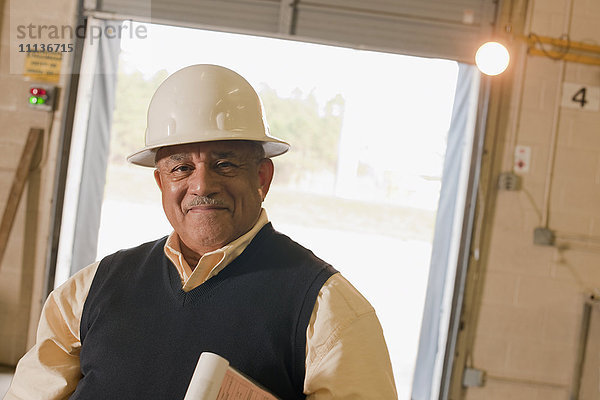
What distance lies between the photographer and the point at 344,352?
102 cm

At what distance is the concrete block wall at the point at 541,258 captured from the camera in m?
3.29

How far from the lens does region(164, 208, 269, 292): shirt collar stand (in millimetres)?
1142

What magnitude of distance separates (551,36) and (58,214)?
3076 mm

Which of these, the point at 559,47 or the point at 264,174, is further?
the point at 559,47

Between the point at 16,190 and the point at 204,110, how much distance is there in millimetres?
2653

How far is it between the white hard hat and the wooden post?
2.49m

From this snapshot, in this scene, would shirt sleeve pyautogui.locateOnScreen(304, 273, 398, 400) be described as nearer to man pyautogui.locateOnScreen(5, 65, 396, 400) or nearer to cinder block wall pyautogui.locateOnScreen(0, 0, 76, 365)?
man pyautogui.locateOnScreen(5, 65, 396, 400)

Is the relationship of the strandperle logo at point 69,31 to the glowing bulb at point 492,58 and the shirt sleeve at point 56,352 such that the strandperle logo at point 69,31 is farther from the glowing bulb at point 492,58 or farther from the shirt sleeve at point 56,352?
the shirt sleeve at point 56,352

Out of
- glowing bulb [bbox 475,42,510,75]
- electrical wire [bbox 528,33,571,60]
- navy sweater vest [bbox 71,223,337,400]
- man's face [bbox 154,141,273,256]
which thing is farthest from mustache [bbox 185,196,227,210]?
electrical wire [bbox 528,33,571,60]

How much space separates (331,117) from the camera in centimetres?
1324

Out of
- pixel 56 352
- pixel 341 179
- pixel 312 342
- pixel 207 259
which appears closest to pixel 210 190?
pixel 207 259

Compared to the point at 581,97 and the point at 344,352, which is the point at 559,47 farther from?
the point at 344,352

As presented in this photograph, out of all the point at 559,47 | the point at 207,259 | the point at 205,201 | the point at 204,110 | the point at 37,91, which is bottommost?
the point at 207,259

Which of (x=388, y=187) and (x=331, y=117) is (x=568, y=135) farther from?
(x=331, y=117)
